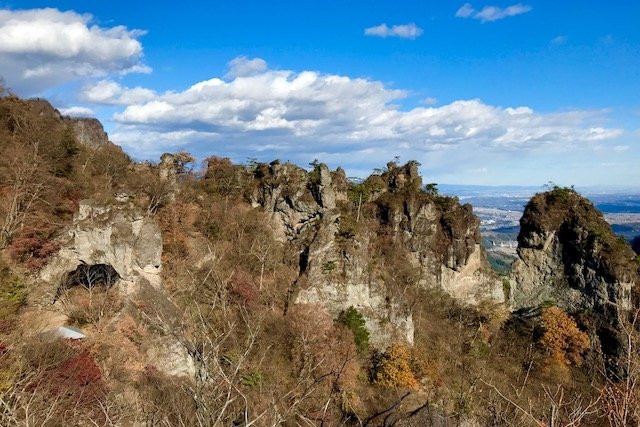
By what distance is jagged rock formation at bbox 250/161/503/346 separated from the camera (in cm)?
4506

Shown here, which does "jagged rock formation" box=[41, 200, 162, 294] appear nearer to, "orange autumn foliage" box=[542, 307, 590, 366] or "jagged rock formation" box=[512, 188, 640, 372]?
"orange autumn foliage" box=[542, 307, 590, 366]

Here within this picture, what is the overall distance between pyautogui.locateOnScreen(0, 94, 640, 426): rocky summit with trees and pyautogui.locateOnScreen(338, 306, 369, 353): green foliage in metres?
0.35

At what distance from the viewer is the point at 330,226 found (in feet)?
156

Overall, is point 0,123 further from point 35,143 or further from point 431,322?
point 431,322

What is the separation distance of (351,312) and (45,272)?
83.2 ft

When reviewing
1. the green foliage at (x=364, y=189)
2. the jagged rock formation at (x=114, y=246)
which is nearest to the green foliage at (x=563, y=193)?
the green foliage at (x=364, y=189)

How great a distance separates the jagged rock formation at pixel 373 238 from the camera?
45062 millimetres

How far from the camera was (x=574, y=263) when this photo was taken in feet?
178

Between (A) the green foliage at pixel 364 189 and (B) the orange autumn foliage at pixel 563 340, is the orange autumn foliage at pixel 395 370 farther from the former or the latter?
(A) the green foliage at pixel 364 189

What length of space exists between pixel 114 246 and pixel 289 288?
1651 centimetres

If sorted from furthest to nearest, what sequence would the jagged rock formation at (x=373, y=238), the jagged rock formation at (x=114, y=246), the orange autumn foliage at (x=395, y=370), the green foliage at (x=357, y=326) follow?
the jagged rock formation at (x=373, y=238) < the green foliage at (x=357, y=326) < the orange autumn foliage at (x=395, y=370) < the jagged rock formation at (x=114, y=246)

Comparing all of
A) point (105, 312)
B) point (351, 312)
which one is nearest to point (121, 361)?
point (105, 312)

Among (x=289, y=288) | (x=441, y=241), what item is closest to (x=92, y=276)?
(x=289, y=288)

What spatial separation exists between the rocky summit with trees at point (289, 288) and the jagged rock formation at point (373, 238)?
180 mm
